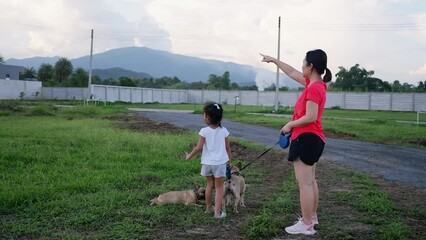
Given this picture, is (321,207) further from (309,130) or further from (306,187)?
(309,130)

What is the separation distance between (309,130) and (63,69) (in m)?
71.3

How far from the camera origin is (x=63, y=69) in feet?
232

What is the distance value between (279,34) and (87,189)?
89.8 feet

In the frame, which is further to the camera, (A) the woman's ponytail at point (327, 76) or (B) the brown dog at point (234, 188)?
(B) the brown dog at point (234, 188)

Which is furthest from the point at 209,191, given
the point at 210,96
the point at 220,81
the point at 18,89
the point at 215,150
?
the point at 220,81

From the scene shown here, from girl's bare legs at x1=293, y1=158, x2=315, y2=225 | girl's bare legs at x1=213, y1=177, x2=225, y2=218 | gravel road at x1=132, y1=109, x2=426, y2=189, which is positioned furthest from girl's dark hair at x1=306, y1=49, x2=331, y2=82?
gravel road at x1=132, y1=109, x2=426, y2=189

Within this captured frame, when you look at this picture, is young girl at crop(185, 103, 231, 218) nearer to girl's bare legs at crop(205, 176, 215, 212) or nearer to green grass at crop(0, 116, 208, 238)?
girl's bare legs at crop(205, 176, 215, 212)

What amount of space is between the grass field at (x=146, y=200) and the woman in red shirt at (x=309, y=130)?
34cm

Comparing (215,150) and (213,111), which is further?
(215,150)

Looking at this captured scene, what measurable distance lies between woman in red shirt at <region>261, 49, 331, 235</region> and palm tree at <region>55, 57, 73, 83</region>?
70292 millimetres

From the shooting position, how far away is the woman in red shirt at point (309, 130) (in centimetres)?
434

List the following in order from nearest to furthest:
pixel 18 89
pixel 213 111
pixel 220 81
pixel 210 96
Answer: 1. pixel 213 111
2. pixel 18 89
3. pixel 210 96
4. pixel 220 81

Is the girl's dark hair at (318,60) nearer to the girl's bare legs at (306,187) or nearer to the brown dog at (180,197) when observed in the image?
the girl's bare legs at (306,187)

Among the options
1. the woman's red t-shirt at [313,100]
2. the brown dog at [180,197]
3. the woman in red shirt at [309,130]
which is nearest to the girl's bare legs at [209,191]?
the brown dog at [180,197]
